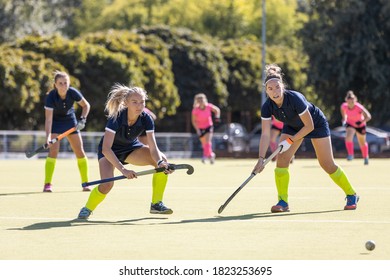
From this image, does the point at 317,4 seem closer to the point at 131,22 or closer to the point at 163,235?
the point at 131,22

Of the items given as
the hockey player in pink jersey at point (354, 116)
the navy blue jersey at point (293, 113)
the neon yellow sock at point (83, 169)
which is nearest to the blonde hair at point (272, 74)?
the navy blue jersey at point (293, 113)

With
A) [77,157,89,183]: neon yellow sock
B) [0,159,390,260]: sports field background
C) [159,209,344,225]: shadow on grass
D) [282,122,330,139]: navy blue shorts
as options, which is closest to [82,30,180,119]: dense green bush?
[0,159,390,260]: sports field background

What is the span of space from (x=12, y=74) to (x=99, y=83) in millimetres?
5255

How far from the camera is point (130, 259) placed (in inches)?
329

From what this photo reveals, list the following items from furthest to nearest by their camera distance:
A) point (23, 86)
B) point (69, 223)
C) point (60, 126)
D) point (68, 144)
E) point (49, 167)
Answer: point (23, 86)
point (68, 144)
point (49, 167)
point (60, 126)
point (69, 223)

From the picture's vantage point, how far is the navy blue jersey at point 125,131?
11656mm

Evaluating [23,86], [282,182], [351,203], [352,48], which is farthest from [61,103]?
[352,48]

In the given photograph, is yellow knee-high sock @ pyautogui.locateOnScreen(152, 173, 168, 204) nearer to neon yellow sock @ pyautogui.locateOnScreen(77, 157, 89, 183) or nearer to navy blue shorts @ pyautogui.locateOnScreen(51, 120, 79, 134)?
neon yellow sock @ pyautogui.locateOnScreen(77, 157, 89, 183)

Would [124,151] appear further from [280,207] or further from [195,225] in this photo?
[280,207]

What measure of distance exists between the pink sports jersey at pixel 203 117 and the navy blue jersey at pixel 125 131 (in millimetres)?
16345

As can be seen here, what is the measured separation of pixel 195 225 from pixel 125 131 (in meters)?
1.45

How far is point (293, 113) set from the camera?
40.0 ft

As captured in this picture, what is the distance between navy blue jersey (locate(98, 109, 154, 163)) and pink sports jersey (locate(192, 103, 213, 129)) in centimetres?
1635

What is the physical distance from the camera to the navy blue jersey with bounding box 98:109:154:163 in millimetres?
11656
